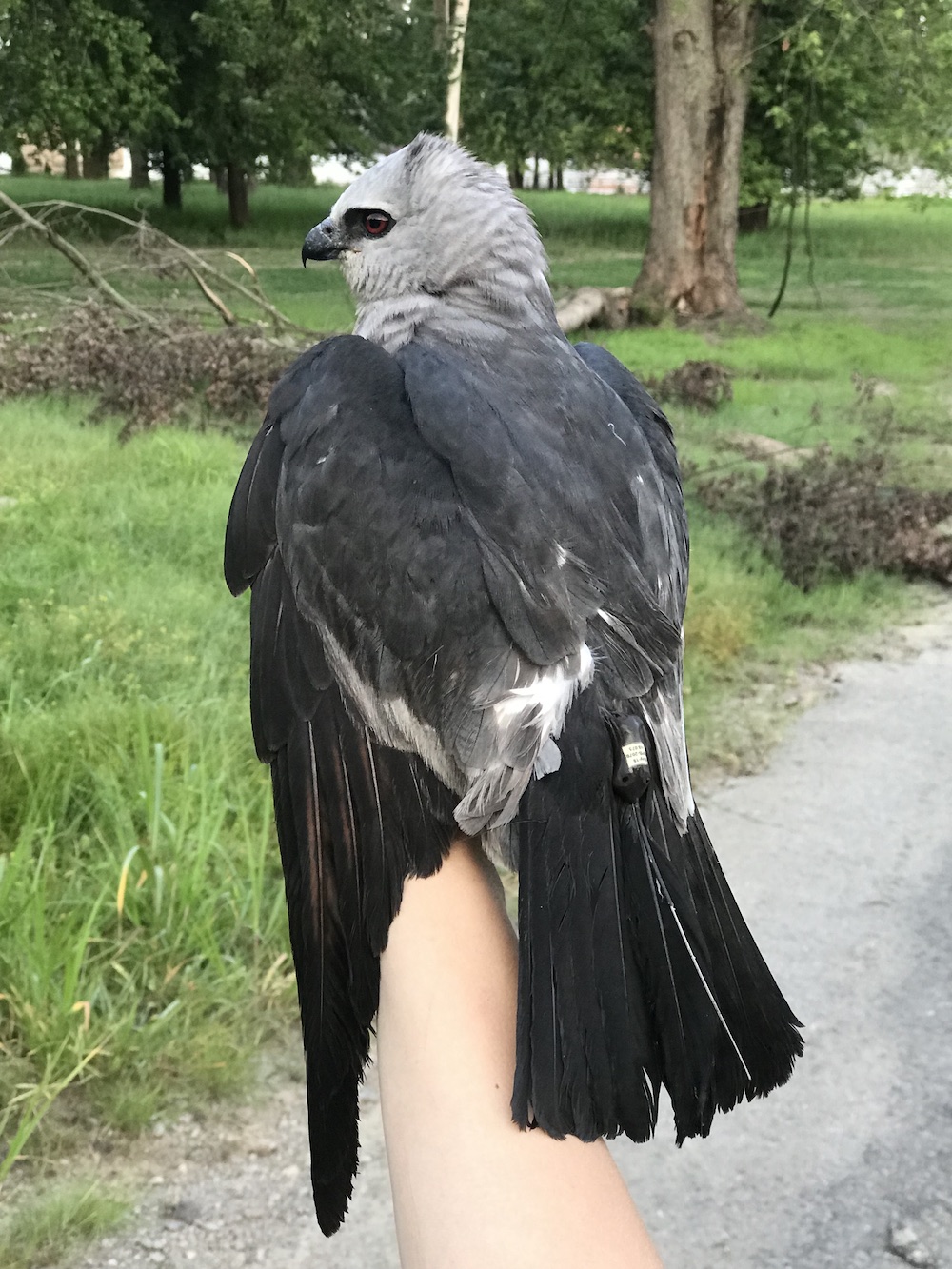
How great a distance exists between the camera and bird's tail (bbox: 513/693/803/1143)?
1429 millimetres

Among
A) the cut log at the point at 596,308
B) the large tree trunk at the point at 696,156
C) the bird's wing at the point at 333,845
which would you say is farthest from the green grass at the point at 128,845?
the large tree trunk at the point at 696,156

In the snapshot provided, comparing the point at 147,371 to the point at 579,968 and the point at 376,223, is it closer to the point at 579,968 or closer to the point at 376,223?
the point at 376,223

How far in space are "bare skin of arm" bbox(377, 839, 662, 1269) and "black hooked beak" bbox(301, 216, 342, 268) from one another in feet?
5.34

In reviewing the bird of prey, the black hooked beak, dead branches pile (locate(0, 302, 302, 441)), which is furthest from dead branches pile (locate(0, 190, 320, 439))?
the bird of prey

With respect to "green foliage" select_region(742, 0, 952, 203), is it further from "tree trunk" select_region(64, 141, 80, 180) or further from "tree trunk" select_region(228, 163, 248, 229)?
"tree trunk" select_region(64, 141, 80, 180)

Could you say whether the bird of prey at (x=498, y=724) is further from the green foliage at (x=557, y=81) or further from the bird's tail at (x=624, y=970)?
the green foliage at (x=557, y=81)

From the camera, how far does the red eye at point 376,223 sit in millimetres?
2607

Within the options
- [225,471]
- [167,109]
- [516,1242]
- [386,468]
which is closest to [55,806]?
[386,468]

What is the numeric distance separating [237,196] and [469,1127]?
17688 millimetres

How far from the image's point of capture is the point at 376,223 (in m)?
2.63

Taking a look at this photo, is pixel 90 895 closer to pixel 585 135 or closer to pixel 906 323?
pixel 906 323

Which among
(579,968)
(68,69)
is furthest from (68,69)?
(579,968)

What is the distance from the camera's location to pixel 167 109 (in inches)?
491

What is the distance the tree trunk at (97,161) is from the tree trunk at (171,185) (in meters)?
0.81
